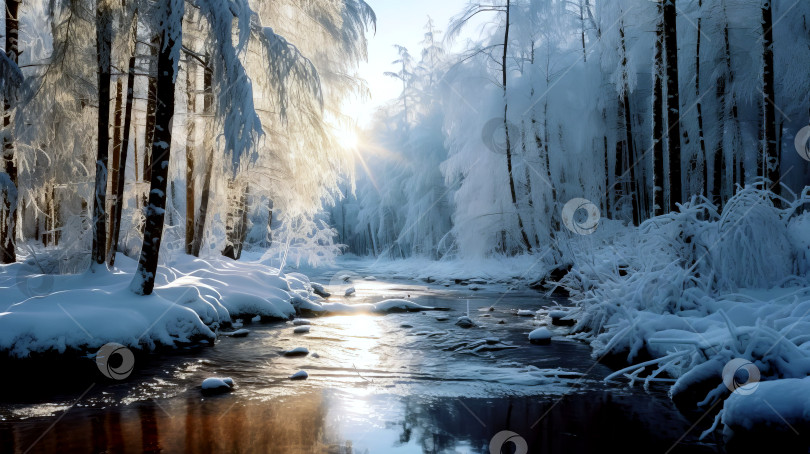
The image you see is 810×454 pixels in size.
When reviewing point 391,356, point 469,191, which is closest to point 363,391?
point 391,356

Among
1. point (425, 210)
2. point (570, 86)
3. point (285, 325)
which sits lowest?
point (285, 325)

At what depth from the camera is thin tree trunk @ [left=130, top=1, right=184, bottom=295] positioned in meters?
7.18

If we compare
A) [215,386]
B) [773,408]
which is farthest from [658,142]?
[215,386]

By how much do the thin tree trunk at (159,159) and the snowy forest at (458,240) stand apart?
3 centimetres

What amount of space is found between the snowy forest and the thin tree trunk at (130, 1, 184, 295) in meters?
0.03

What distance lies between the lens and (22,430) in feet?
13.0

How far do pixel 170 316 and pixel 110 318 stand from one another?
0.88 m

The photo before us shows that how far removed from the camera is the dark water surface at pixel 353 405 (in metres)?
3.80

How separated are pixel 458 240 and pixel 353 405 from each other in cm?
1419

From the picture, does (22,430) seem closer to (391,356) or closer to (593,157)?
(391,356)

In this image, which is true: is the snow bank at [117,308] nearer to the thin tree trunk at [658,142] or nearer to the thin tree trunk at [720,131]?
the thin tree trunk at [658,142]

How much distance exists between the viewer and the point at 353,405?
4.71m

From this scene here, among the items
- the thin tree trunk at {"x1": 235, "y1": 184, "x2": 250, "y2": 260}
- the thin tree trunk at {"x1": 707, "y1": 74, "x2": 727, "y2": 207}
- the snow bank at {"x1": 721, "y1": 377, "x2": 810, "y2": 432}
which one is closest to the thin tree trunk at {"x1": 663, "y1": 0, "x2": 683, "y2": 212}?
the snow bank at {"x1": 721, "y1": 377, "x2": 810, "y2": 432}

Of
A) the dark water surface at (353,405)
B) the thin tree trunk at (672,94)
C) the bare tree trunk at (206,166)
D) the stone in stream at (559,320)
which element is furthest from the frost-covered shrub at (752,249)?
the bare tree trunk at (206,166)
